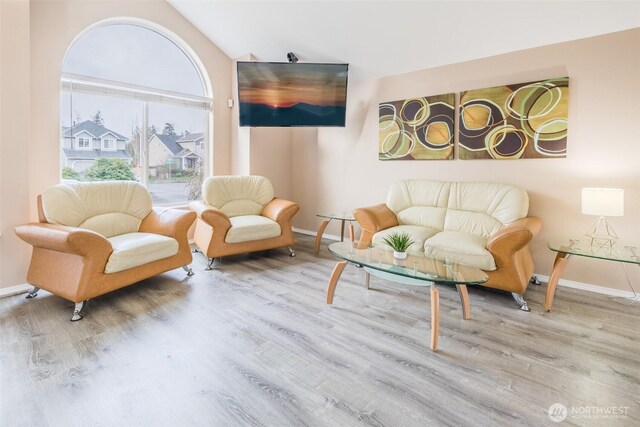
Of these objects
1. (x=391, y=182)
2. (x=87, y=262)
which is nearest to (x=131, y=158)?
(x=87, y=262)

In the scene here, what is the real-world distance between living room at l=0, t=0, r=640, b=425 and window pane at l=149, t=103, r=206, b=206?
218 mm

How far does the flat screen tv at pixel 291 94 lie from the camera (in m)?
4.30

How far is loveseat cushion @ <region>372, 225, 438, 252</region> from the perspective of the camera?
10.2 feet

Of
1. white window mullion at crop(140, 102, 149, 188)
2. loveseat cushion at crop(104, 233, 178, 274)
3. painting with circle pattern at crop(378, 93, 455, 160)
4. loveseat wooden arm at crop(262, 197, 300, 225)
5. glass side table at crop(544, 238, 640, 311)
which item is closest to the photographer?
glass side table at crop(544, 238, 640, 311)

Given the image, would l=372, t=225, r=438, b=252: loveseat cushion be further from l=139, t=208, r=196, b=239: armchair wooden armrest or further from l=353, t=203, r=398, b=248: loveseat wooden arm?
l=139, t=208, r=196, b=239: armchair wooden armrest

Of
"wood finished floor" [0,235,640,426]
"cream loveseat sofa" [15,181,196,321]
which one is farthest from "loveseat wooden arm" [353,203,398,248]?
"cream loveseat sofa" [15,181,196,321]

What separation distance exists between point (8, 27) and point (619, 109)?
17.4ft

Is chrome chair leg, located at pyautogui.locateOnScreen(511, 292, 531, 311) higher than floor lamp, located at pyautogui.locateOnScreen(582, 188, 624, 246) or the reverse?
the reverse

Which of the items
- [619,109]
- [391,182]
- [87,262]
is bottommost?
[87,262]

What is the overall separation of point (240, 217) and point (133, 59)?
2428 mm

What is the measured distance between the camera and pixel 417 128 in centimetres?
409

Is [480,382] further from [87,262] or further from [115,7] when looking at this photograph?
[115,7]

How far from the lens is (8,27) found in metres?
2.68

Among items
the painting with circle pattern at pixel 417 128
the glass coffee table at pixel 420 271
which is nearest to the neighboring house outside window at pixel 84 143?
the glass coffee table at pixel 420 271
